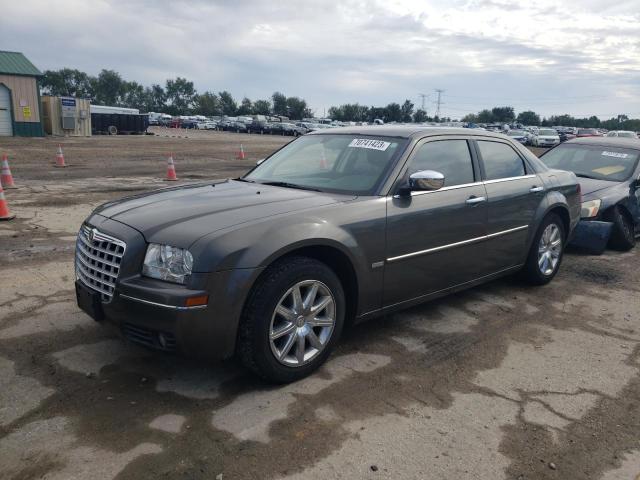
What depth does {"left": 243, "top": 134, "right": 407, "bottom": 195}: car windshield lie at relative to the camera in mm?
4219

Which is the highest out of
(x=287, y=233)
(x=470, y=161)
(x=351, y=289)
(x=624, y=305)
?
(x=470, y=161)

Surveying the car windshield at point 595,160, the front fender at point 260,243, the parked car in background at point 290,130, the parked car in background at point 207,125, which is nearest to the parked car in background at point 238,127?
the parked car in background at point 207,125

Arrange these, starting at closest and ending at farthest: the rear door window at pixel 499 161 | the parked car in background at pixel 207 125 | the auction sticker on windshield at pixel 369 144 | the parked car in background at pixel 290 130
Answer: the auction sticker on windshield at pixel 369 144 < the rear door window at pixel 499 161 < the parked car in background at pixel 290 130 < the parked car in background at pixel 207 125

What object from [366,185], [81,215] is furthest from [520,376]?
[81,215]

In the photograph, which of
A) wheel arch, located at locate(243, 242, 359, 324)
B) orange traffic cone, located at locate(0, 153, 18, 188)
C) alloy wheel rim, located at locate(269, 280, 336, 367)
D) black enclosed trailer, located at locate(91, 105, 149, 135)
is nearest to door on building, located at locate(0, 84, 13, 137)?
black enclosed trailer, located at locate(91, 105, 149, 135)

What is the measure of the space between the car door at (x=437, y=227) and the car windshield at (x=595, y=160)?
4.20 m

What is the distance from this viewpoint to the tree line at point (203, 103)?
103500 mm

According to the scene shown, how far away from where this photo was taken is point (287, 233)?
3389mm

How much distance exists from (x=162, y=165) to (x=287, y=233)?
16018 millimetres

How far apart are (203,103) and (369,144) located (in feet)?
414

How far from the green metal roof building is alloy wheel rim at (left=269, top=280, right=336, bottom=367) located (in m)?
32.5

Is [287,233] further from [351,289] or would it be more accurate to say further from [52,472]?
[52,472]

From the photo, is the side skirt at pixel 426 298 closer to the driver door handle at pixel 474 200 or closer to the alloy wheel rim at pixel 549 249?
the alloy wheel rim at pixel 549 249

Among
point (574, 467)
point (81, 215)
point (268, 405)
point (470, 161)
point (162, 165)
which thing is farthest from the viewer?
point (162, 165)
